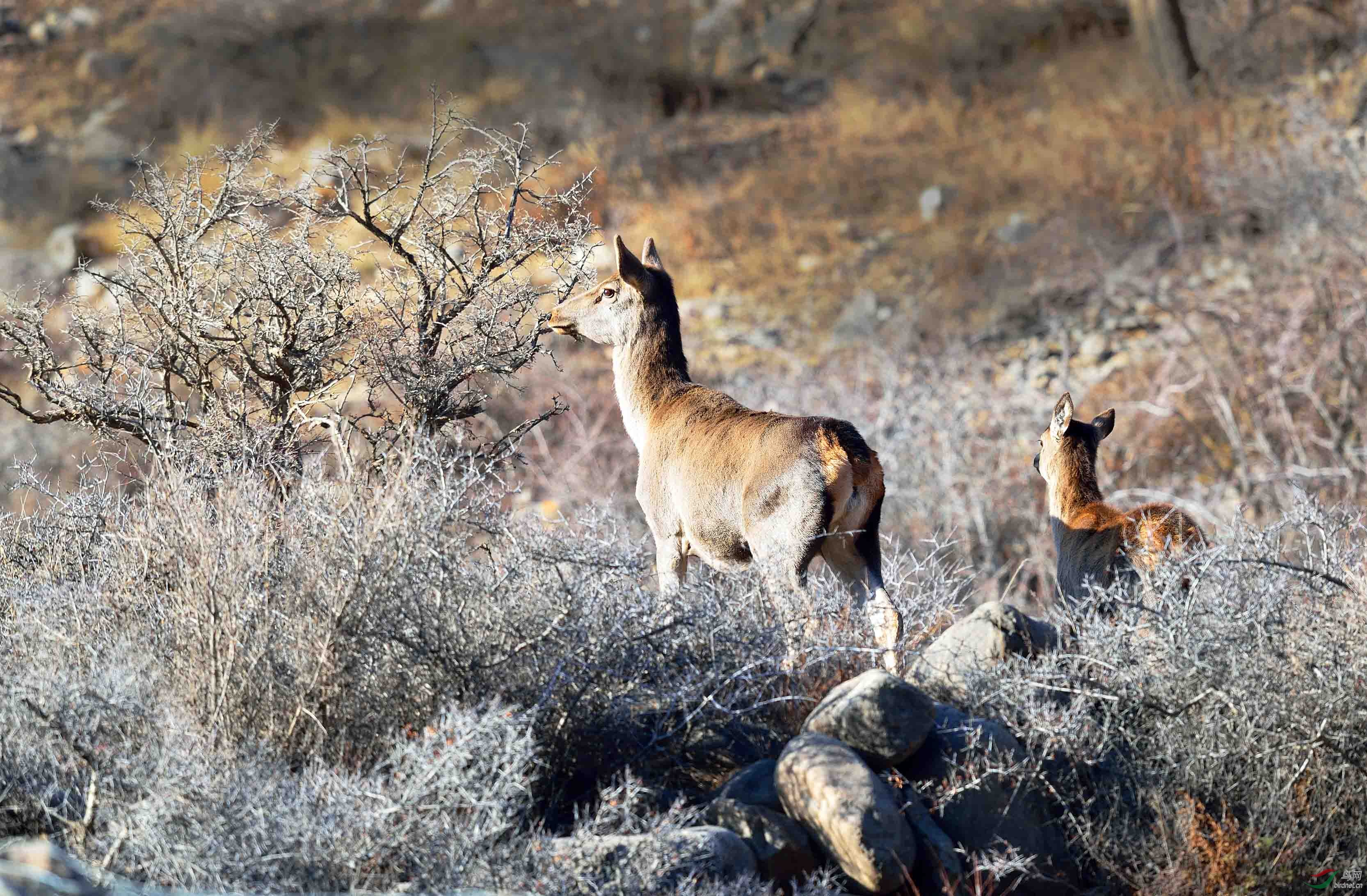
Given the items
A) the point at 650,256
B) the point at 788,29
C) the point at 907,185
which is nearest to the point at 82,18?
the point at 788,29

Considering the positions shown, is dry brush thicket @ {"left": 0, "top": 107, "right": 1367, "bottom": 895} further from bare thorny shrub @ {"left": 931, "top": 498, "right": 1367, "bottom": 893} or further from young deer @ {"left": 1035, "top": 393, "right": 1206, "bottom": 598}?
young deer @ {"left": 1035, "top": 393, "right": 1206, "bottom": 598}

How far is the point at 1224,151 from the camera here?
916 inches

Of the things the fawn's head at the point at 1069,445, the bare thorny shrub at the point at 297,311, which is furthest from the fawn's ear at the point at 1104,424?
the bare thorny shrub at the point at 297,311

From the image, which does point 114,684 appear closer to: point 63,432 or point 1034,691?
point 1034,691

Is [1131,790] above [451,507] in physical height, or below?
below

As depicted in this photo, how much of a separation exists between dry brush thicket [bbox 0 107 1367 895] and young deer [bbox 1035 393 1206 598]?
1.24ft

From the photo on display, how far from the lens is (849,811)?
605 centimetres

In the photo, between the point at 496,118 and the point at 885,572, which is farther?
the point at 496,118

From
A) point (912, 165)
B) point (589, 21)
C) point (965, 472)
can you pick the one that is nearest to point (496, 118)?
point (589, 21)

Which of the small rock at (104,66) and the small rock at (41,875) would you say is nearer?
the small rock at (41,875)

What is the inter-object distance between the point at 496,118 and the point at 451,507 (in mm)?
28063

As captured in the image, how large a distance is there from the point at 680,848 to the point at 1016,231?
20927 millimetres

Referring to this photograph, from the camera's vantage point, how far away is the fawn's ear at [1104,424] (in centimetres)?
1001

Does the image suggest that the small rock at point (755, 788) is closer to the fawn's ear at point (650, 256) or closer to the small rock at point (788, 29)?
the fawn's ear at point (650, 256)
